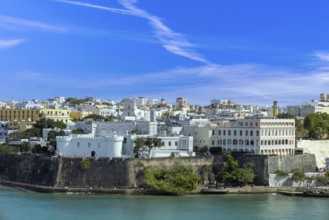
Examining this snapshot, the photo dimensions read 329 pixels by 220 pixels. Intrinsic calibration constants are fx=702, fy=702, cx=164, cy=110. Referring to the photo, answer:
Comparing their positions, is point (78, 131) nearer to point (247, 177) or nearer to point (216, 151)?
point (216, 151)

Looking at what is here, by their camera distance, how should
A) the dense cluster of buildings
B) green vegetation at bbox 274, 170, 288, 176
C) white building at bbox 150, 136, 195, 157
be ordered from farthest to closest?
1. white building at bbox 150, 136, 195, 157
2. the dense cluster of buildings
3. green vegetation at bbox 274, 170, 288, 176

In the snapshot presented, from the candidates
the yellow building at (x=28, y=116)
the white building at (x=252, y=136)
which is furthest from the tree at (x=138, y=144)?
the yellow building at (x=28, y=116)

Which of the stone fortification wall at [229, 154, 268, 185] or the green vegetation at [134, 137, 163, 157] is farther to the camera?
the green vegetation at [134, 137, 163, 157]

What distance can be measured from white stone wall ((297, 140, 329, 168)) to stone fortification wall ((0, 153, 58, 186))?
10.1m

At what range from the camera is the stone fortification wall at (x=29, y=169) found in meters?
24.9

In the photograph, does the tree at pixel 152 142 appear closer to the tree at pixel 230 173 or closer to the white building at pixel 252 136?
the tree at pixel 230 173

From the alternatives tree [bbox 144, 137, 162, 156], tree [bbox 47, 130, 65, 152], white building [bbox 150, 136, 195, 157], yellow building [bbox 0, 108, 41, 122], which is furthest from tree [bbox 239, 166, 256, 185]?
yellow building [bbox 0, 108, 41, 122]

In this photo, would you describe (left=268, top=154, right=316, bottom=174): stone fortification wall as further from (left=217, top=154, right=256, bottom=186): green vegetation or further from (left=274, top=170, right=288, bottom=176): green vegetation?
(left=217, top=154, right=256, bottom=186): green vegetation

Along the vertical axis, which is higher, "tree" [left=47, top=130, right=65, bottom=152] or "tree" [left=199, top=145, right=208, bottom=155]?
"tree" [left=47, top=130, right=65, bottom=152]

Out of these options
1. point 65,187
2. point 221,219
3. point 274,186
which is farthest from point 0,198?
point 274,186

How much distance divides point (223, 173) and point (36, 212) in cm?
779

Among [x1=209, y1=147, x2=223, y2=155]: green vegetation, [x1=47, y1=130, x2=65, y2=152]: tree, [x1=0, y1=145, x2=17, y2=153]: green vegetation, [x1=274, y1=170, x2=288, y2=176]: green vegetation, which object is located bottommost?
[x1=274, y1=170, x2=288, y2=176]: green vegetation

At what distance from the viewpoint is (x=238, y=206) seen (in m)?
20.4

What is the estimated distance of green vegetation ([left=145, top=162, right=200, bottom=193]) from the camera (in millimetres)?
22594
